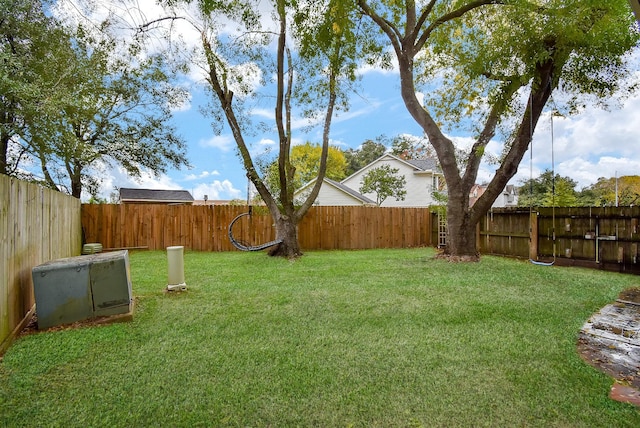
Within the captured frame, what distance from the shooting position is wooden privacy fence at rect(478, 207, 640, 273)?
627 centimetres

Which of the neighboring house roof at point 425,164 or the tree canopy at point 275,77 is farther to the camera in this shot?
the neighboring house roof at point 425,164

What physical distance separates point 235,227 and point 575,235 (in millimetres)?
8528

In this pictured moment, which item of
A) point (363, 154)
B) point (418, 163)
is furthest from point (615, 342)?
point (363, 154)

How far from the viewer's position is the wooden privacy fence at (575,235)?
6.27m

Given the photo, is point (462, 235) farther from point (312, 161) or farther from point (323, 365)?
point (312, 161)

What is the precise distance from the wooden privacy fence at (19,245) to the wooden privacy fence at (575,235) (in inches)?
309

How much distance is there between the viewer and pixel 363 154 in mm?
32781

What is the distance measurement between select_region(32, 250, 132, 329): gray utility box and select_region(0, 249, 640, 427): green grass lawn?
25 cm

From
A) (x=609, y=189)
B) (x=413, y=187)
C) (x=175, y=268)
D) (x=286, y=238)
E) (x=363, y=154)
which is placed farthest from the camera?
(x=363, y=154)

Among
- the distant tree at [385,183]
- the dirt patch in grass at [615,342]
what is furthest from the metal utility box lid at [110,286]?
the distant tree at [385,183]

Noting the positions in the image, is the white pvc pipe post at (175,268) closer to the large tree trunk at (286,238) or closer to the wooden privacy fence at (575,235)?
the large tree trunk at (286,238)

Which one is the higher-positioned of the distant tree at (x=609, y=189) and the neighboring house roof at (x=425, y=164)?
the neighboring house roof at (x=425, y=164)

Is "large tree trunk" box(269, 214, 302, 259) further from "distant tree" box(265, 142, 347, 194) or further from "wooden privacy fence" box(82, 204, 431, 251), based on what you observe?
"distant tree" box(265, 142, 347, 194)

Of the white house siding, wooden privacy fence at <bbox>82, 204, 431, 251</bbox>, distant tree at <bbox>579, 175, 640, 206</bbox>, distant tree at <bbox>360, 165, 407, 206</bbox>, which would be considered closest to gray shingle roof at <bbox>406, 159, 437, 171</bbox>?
the white house siding
